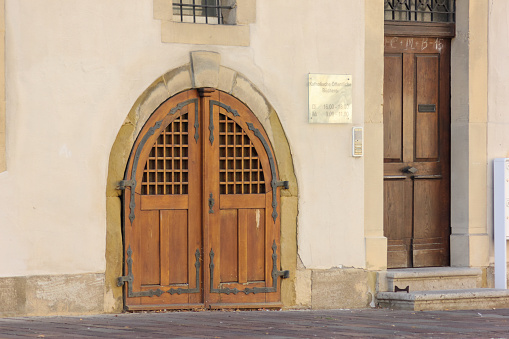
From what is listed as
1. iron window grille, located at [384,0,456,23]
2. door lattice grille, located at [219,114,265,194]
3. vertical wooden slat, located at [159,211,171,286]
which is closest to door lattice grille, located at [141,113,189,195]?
vertical wooden slat, located at [159,211,171,286]

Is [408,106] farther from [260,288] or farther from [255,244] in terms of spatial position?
[260,288]

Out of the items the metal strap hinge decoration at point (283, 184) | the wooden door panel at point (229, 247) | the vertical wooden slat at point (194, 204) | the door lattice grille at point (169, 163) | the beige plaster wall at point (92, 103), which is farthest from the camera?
the metal strap hinge decoration at point (283, 184)

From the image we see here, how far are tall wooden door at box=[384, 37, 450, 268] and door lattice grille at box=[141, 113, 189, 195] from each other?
2609 mm

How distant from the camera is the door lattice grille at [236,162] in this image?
32.0ft

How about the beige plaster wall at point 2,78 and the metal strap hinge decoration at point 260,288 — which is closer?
the beige plaster wall at point 2,78

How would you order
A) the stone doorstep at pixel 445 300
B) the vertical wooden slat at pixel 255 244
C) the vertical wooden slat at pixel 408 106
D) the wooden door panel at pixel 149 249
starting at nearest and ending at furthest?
the wooden door panel at pixel 149 249 < the vertical wooden slat at pixel 255 244 < the stone doorstep at pixel 445 300 < the vertical wooden slat at pixel 408 106

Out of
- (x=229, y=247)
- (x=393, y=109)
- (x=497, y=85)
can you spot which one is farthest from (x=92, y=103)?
(x=497, y=85)

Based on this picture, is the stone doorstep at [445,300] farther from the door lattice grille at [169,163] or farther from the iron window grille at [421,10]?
the iron window grille at [421,10]

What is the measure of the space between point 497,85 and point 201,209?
12.9 ft

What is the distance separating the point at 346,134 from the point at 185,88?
1.86 meters

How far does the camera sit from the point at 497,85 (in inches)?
440

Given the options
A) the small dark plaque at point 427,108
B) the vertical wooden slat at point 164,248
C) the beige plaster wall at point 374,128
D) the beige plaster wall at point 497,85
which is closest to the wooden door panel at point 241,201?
the vertical wooden slat at point 164,248

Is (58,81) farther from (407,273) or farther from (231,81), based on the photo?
(407,273)

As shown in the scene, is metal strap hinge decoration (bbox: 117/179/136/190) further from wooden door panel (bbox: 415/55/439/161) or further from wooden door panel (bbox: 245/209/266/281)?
wooden door panel (bbox: 415/55/439/161)
